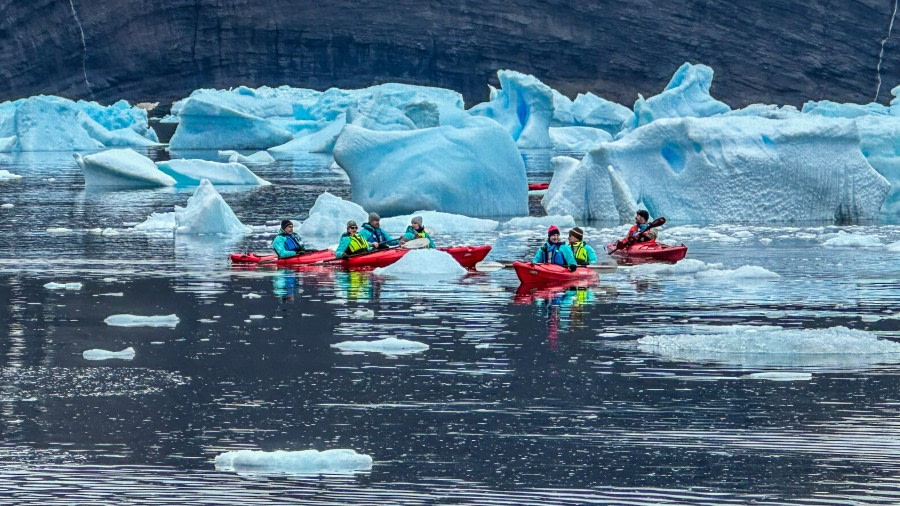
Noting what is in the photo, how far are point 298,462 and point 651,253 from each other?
1141 cm

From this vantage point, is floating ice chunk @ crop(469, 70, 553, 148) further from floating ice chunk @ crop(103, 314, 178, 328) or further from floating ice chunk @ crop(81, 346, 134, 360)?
floating ice chunk @ crop(81, 346, 134, 360)

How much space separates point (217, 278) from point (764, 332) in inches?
282

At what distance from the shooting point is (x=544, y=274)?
1678 centimetres

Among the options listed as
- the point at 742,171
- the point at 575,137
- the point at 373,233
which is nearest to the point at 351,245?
the point at 373,233

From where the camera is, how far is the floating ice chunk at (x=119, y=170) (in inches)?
1330

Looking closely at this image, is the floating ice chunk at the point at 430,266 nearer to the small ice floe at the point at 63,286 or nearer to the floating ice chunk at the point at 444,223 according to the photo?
the small ice floe at the point at 63,286

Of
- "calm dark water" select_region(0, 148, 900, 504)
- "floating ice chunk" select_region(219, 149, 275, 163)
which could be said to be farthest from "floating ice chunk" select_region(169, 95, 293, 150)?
"calm dark water" select_region(0, 148, 900, 504)

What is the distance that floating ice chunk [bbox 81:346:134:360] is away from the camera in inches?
468

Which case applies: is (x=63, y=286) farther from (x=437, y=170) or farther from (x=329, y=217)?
(x=437, y=170)

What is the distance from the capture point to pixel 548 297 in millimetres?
15805

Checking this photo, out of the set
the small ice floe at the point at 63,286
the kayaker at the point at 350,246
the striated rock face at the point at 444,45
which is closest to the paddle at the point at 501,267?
the kayaker at the point at 350,246

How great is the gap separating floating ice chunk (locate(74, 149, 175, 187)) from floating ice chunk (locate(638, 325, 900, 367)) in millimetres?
23332

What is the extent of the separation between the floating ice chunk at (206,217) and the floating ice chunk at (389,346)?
11.0m

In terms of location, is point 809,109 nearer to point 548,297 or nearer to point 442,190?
point 442,190
